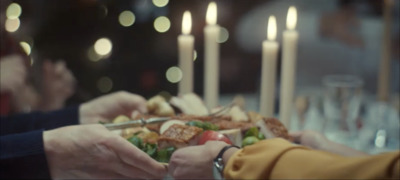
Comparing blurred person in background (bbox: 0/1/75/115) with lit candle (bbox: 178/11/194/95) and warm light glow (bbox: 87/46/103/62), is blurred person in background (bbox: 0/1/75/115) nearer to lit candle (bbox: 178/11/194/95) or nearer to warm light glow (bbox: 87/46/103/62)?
warm light glow (bbox: 87/46/103/62)

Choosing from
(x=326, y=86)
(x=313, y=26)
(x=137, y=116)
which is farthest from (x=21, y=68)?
(x=313, y=26)

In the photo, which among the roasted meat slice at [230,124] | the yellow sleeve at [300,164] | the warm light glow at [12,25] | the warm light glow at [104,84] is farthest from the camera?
the warm light glow at [104,84]

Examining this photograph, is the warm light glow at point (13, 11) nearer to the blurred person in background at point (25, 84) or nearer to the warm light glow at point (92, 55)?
the blurred person in background at point (25, 84)

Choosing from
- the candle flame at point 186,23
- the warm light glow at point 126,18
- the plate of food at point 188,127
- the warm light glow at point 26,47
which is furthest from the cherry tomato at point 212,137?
the warm light glow at point 26,47

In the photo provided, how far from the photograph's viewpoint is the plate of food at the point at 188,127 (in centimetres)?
78

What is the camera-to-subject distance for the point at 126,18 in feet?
4.42

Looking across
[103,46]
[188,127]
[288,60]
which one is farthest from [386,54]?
[188,127]

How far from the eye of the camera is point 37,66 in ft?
4.59

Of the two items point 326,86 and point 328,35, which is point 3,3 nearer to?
point 326,86

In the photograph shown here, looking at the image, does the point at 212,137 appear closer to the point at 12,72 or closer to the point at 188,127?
the point at 188,127

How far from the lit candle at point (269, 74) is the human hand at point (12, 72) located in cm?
58

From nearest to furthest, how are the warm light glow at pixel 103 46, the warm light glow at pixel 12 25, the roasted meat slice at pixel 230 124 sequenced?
1. the roasted meat slice at pixel 230 124
2. the warm light glow at pixel 12 25
3. the warm light glow at pixel 103 46

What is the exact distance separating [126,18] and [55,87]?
8.0 inches

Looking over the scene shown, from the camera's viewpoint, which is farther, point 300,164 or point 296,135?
point 296,135
